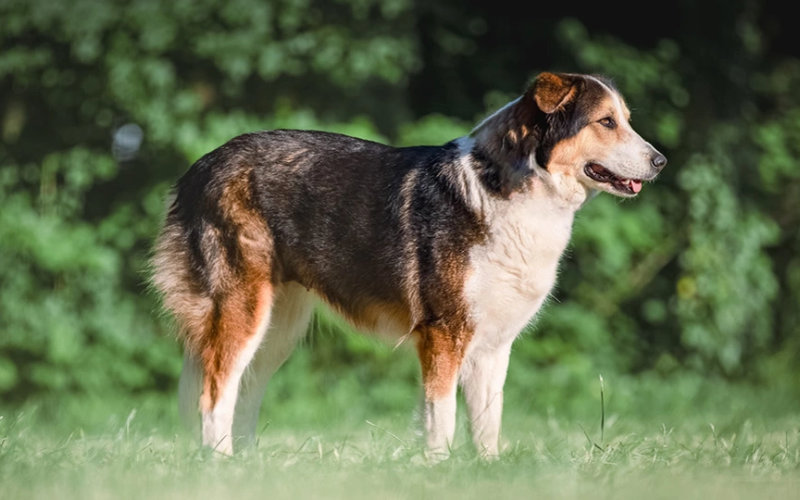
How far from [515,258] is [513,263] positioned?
0.02 m

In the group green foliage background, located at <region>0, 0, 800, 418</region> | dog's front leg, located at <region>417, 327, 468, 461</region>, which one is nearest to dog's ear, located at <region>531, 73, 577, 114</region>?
dog's front leg, located at <region>417, 327, 468, 461</region>

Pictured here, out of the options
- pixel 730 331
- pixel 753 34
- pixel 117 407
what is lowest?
pixel 117 407

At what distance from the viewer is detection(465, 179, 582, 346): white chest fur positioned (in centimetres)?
474

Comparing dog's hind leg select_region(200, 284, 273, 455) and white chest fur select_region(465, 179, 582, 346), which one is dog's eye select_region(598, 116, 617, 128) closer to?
white chest fur select_region(465, 179, 582, 346)

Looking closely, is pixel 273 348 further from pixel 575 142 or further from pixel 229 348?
pixel 575 142

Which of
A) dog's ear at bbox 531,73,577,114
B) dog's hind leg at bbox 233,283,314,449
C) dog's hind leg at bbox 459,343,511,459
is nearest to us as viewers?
dog's ear at bbox 531,73,577,114

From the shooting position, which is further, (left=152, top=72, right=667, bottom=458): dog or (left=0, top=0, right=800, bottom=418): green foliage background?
(left=0, top=0, right=800, bottom=418): green foliage background

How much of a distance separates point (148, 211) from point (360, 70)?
6.11ft

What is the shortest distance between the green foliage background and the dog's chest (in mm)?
3289

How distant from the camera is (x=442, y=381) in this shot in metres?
4.73

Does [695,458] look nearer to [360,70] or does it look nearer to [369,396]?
[369,396]

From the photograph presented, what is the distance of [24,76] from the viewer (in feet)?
28.7

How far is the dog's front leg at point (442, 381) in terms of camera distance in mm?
4730

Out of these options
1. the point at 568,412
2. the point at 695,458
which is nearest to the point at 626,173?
the point at 695,458
